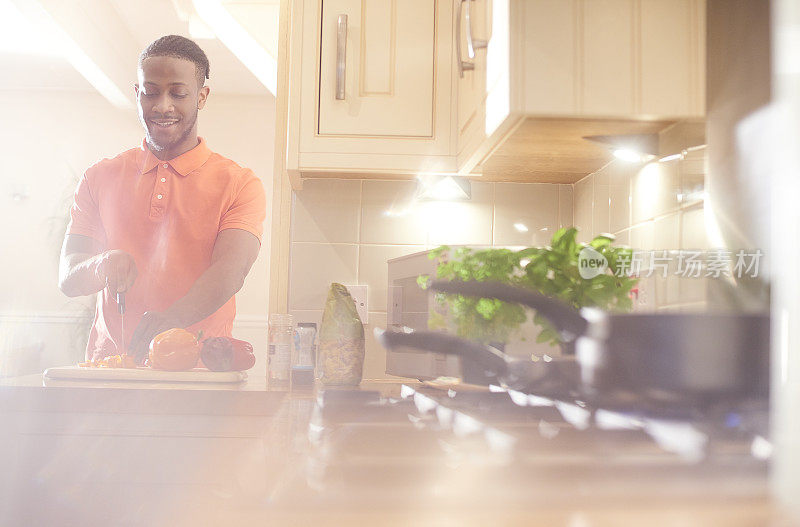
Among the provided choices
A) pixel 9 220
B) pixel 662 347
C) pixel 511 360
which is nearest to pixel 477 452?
pixel 662 347

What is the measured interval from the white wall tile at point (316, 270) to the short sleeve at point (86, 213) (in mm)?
428

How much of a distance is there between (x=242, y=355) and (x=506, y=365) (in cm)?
67

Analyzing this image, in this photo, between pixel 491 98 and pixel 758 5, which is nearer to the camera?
pixel 758 5

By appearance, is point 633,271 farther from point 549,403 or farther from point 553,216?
point 553,216

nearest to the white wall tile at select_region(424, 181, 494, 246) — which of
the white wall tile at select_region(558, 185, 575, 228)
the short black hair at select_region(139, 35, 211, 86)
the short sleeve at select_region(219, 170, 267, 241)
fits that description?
the white wall tile at select_region(558, 185, 575, 228)

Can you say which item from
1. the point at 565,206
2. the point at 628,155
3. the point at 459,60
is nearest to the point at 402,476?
the point at 628,155

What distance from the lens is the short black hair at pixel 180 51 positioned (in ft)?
5.06

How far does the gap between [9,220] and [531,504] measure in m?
1.41

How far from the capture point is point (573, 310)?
3.19 ft

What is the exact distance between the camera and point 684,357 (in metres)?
0.80

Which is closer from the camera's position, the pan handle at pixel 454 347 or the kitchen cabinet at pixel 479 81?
the kitchen cabinet at pixel 479 81

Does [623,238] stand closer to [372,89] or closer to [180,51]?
[372,89]

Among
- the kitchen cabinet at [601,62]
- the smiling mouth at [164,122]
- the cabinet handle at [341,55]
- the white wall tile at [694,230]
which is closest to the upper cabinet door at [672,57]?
the kitchen cabinet at [601,62]

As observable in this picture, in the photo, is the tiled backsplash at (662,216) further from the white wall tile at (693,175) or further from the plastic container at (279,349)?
the plastic container at (279,349)
